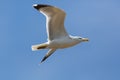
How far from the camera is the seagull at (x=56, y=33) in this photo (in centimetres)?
3572

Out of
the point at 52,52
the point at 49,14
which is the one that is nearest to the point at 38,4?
the point at 49,14

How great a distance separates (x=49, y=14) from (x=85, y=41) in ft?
7.29

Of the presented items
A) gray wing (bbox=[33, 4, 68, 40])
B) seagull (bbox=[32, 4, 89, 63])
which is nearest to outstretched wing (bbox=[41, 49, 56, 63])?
seagull (bbox=[32, 4, 89, 63])

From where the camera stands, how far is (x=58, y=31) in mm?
36625

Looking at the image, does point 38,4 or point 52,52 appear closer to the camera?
point 38,4

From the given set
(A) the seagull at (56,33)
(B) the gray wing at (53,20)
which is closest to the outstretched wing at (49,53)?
(A) the seagull at (56,33)

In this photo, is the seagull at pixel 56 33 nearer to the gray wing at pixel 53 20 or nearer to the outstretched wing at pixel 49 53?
the gray wing at pixel 53 20

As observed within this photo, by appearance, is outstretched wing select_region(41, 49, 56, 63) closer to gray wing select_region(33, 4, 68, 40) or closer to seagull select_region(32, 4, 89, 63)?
seagull select_region(32, 4, 89, 63)

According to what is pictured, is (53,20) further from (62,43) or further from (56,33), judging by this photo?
(62,43)

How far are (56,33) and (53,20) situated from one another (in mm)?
772

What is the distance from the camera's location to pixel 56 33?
36656mm

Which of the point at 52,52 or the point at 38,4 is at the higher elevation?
the point at 38,4

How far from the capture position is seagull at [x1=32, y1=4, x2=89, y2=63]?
35719mm

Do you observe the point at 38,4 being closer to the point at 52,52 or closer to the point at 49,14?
the point at 49,14
